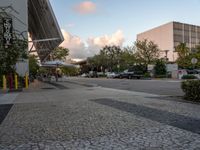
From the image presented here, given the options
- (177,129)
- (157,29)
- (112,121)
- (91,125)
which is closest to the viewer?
(177,129)

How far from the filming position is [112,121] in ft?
20.8

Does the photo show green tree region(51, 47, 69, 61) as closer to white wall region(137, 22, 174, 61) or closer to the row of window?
white wall region(137, 22, 174, 61)

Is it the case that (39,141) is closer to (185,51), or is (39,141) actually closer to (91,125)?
(91,125)

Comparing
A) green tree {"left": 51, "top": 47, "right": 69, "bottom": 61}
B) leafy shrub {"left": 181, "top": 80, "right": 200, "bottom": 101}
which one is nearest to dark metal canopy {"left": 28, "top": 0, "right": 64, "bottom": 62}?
leafy shrub {"left": 181, "top": 80, "right": 200, "bottom": 101}

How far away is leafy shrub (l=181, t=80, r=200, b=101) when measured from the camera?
9758 millimetres

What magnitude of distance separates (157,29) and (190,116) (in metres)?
89.7

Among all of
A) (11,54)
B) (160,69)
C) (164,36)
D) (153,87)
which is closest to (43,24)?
(153,87)

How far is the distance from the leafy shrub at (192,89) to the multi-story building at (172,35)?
72.9m

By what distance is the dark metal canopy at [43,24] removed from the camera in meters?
25.8

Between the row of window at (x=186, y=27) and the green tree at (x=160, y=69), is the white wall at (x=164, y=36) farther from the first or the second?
the green tree at (x=160, y=69)

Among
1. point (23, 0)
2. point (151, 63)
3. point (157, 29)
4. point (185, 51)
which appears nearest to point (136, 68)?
point (151, 63)

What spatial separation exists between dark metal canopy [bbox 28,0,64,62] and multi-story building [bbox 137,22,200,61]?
53740 millimetres

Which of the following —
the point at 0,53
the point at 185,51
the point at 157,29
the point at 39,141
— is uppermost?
the point at 157,29

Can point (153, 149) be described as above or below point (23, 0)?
below
